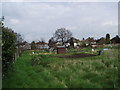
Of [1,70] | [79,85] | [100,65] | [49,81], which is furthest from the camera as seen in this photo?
[100,65]

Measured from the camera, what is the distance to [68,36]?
175 feet

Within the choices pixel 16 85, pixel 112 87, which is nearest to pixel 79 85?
pixel 112 87

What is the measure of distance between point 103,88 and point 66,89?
132 centimetres

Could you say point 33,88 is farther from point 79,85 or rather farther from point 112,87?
point 112,87

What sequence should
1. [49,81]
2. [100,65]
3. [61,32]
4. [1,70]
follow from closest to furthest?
[1,70] → [49,81] → [100,65] → [61,32]

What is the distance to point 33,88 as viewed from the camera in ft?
16.5

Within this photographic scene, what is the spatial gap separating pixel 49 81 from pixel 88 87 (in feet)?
5.14

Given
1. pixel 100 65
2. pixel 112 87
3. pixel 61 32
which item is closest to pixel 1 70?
pixel 112 87

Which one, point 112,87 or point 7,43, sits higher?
point 7,43

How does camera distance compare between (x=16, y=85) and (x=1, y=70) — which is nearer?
(x=1, y=70)

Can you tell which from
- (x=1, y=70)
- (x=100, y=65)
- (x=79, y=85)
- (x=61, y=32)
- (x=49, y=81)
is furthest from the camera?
(x=61, y=32)

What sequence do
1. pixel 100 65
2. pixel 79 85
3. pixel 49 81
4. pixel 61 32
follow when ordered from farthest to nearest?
pixel 61 32, pixel 100 65, pixel 49 81, pixel 79 85

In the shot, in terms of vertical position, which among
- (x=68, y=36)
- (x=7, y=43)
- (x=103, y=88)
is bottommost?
(x=103, y=88)

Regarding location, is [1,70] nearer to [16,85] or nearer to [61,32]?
[16,85]
